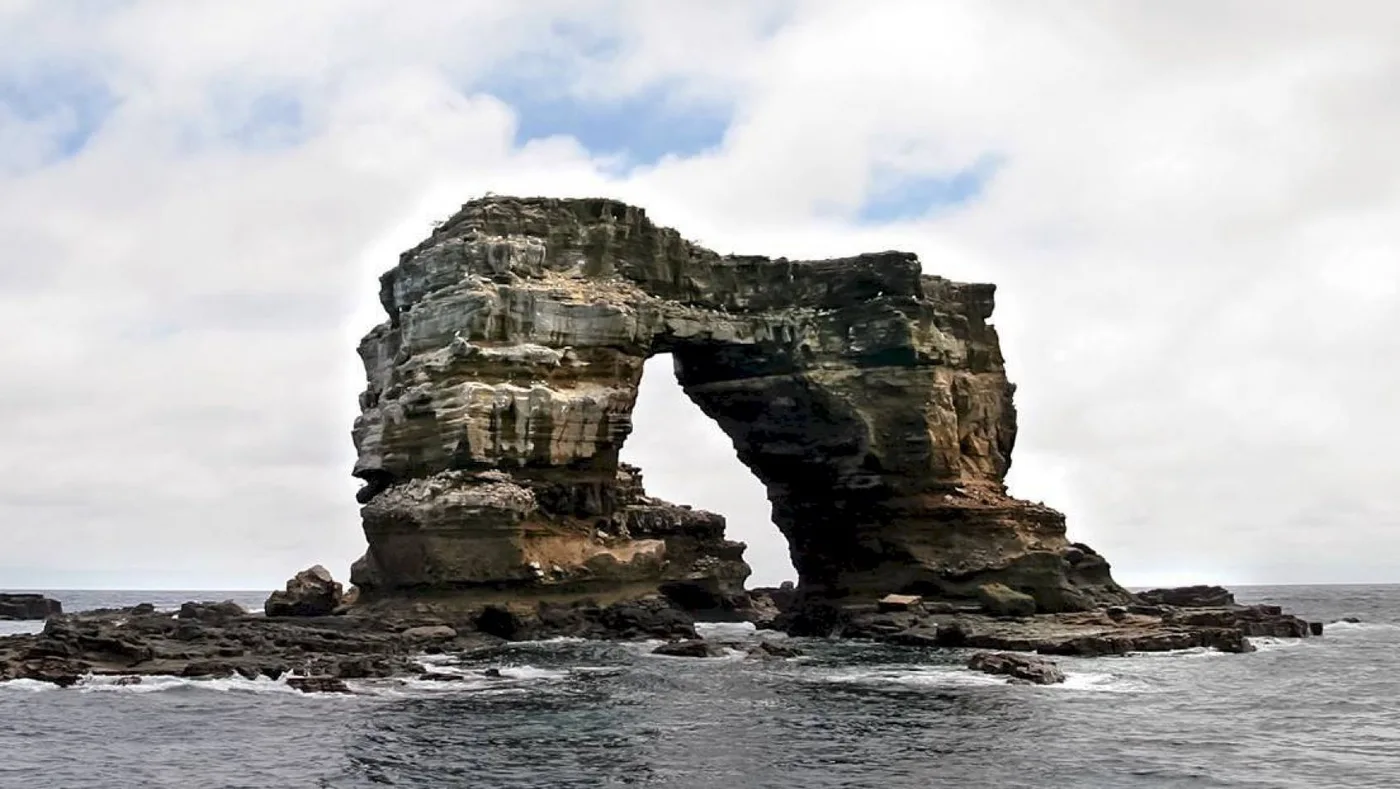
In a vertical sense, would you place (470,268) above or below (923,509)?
above

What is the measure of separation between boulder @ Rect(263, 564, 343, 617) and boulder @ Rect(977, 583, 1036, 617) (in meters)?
29.6

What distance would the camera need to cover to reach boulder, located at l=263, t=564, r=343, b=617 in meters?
59.7

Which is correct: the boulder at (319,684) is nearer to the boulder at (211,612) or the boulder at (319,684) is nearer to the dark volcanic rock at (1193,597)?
the boulder at (211,612)

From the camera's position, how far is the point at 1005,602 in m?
58.0

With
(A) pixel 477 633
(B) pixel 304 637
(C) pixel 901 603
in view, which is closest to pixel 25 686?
(B) pixel 304 637

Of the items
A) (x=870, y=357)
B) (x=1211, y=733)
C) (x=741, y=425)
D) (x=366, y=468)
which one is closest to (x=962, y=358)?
(x=870, y=357)

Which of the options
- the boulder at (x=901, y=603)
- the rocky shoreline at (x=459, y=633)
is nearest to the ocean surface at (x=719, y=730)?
the rocky shoreline at (x=459, y=633)

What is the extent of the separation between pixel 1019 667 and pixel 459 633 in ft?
72.1

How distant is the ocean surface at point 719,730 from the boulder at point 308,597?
17.5m

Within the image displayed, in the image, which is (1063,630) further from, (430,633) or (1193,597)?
(1193,597)

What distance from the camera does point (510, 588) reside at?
2142 inches

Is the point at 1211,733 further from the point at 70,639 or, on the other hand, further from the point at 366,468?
the point at 366,468

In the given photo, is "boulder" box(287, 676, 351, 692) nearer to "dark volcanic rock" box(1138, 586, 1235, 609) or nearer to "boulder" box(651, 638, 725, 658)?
"boulder" box(651, 638, 725, 658)

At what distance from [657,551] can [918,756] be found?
33.4 meters
